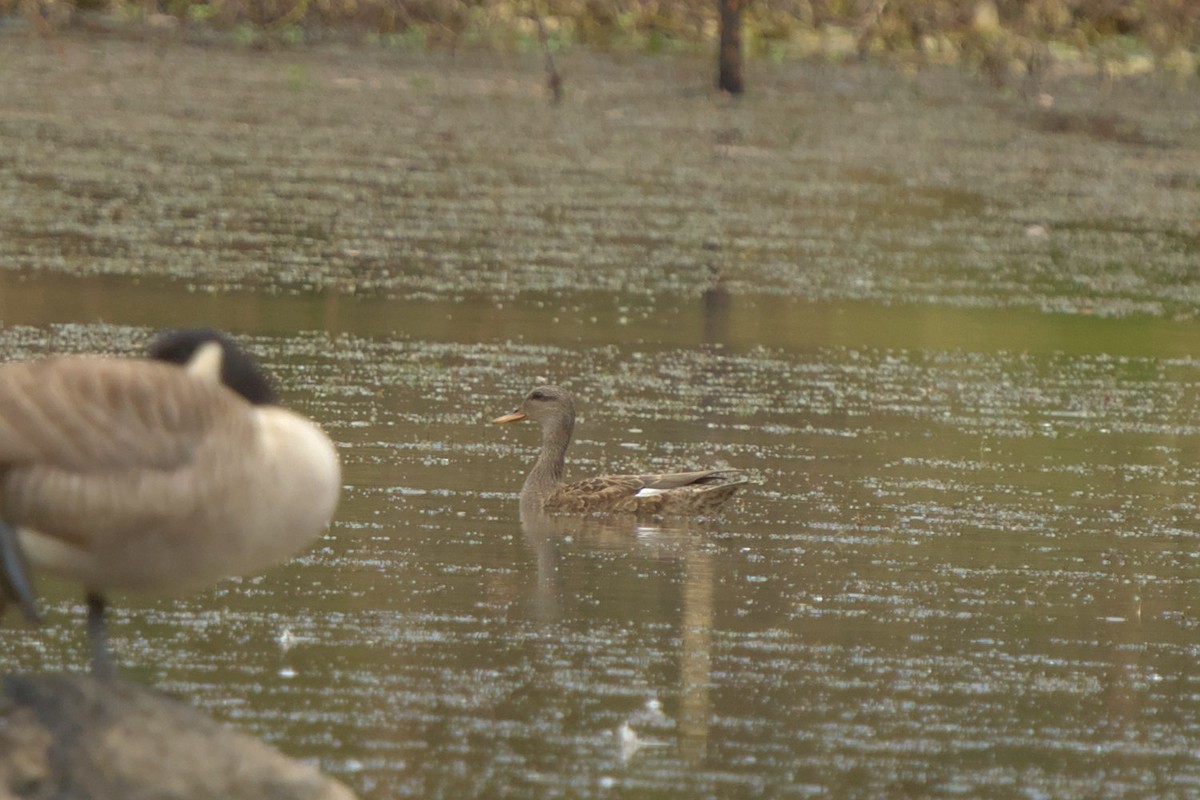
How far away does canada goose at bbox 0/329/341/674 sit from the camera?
227 inches

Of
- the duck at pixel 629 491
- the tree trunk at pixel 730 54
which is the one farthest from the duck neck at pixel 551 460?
the tree trunk at pixel 730 54

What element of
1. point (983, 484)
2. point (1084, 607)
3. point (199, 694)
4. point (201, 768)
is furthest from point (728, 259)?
point (201, 768)

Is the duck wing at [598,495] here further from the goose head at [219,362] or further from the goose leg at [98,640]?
the goose leg at [98,640]

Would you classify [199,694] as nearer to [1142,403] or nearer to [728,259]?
[1142,403]

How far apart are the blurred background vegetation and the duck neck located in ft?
63.0

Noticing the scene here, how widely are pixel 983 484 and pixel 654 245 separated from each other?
22.7 feet

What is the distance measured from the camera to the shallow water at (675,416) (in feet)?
22.5

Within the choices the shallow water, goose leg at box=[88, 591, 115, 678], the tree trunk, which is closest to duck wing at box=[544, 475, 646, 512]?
the shallow water

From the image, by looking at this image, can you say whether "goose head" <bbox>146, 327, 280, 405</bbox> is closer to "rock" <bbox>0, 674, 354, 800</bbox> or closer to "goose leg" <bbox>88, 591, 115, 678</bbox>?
"goose leg" <bbox>88, 591, 115, 678</bbox>

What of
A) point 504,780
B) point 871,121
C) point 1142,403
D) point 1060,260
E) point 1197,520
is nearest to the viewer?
point 504,780

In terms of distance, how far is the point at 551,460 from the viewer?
10.3 metres

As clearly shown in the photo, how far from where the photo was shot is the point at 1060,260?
17.8m

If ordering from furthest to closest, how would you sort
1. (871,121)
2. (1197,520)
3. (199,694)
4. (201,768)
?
(871,121) < (1197,520) < (199,694) < (201,768)

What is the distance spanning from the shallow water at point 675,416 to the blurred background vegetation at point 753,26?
191 inches
